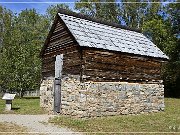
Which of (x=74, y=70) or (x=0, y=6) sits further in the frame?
(x=0, y=6)

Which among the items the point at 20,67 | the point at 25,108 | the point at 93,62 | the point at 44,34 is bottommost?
the point at 25,108

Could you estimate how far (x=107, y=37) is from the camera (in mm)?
20641

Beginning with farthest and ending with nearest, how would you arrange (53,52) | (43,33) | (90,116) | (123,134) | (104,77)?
(43,33), (53,52), (104,77), (90,116), (123,134)

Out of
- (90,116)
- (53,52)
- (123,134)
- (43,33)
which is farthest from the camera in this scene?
(43,33)

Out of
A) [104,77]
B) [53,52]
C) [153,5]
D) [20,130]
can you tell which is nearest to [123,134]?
[20,130]

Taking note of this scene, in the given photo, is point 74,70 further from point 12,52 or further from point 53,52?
point 12,52

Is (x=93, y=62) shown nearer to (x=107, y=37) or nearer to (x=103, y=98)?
(x=103, y=98)

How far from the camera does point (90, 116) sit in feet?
58.2

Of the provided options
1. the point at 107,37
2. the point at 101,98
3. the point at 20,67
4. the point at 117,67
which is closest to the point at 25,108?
the point at 101,98

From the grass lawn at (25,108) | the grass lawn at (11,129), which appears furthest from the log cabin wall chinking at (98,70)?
the grass lawn at (11,129)

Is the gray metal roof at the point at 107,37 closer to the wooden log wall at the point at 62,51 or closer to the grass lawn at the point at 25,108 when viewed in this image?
the wooden log wall at the point at 62,51

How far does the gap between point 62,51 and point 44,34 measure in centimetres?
3360

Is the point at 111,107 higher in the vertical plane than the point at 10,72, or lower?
lower

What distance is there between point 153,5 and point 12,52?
22203 millimetres
